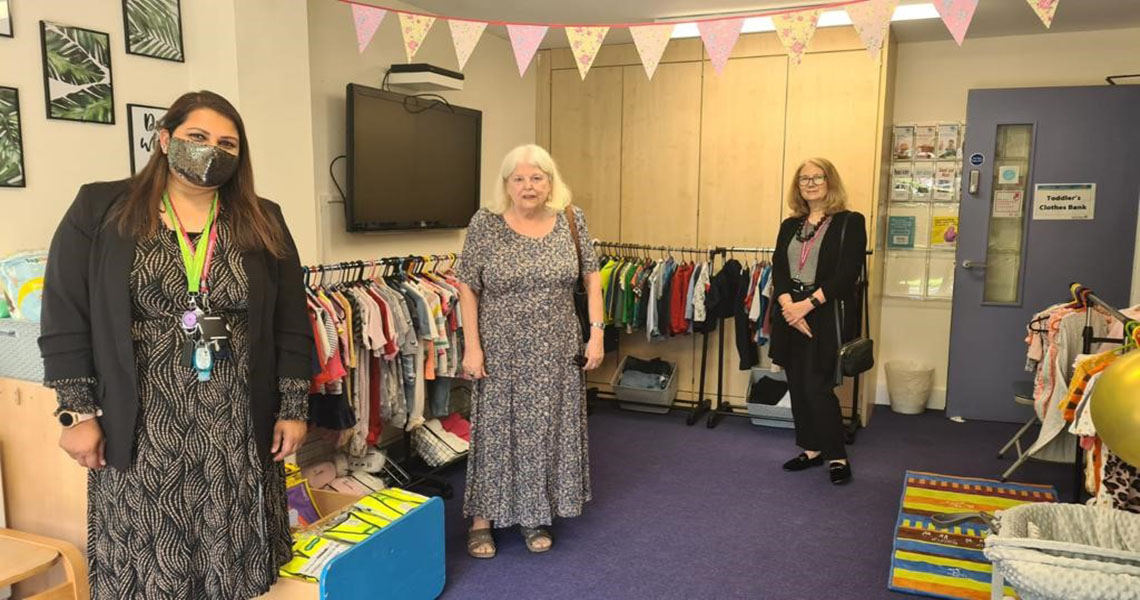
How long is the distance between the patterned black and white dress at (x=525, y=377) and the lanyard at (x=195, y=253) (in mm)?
1100

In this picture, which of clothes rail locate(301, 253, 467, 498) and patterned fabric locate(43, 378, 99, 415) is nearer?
patterned fabric locate(43, 378, 99, 415)

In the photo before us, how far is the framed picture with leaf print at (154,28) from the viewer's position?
2.67m

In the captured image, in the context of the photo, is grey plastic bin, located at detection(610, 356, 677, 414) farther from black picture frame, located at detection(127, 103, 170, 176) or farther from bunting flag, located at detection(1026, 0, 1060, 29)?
black picture frame, located at detection(127, 103, 170, 176)

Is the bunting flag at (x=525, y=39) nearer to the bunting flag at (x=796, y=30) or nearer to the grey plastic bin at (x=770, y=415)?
the bunting flag at (x=796, y=30)

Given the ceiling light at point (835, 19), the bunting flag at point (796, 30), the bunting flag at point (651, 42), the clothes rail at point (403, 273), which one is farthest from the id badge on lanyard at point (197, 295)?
the ceiling light at point (835, 19)

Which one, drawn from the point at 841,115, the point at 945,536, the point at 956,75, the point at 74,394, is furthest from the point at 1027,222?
the point at 74,394

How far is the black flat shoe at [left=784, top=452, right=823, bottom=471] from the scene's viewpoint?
3891 mm

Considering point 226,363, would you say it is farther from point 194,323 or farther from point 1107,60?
point 1107,60

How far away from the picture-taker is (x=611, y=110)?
16.8 feet

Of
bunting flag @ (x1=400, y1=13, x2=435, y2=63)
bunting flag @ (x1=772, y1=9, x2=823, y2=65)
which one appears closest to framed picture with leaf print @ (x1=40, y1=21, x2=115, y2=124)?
bunting flag @ (x1=400, y1=13, x2=435, y2=63)

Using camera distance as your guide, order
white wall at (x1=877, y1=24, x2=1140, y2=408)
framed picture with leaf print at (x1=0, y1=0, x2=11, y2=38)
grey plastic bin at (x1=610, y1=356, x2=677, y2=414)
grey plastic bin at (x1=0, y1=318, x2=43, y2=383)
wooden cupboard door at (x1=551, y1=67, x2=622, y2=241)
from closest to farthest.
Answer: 1. grey plastic bin at (x1=0, y1=318, x2=43, y2=383)
2. framed picture with leaf print at (x1=0, y1=0, x2=11, y2=38)
3. white wall at (x1=877, y1=24, x2=1140, y2=408)
4. grey plastic bin at (x1=610, y1=356, x2=677, y2=414)
5. wooden cupboard door at (x1=551, y1=67, x2=622, y2=241)

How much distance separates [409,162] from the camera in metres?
3.95

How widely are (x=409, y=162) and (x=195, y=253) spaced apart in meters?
2.24

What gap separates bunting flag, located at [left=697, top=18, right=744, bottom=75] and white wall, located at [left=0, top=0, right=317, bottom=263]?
5.27 ft
